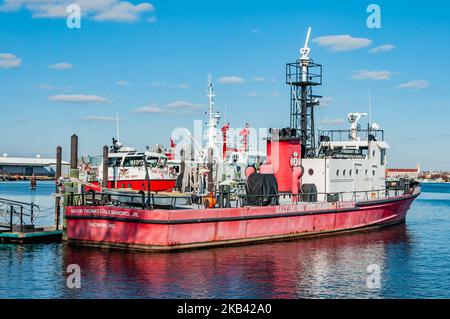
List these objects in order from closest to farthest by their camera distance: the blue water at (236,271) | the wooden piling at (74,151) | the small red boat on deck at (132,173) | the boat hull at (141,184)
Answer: the blue water at (236,271)
the wooden piling at (74,151)
the boat hull at (141,184)
the small red boat on deck at (132,173)

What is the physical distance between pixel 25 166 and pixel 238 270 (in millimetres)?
148364

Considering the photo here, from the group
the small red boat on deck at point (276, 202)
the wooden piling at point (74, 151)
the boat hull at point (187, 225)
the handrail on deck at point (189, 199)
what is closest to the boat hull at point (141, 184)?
the small red boat on deck at point (276, 202)

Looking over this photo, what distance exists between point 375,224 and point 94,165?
27500mm

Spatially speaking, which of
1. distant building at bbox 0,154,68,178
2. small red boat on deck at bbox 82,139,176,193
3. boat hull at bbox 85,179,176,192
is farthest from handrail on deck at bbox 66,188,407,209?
distant building at bbox 0,154,68,178

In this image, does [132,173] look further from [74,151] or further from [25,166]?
[25,166]

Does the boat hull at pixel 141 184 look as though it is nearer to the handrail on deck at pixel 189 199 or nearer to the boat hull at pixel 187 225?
the handrail on deck at pixel 189 199

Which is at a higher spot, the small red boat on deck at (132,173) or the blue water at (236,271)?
the small red boat on deck at (132,173)

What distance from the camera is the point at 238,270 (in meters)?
19.3

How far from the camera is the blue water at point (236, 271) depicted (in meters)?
16.3

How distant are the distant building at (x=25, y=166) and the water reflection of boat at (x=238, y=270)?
136541mm

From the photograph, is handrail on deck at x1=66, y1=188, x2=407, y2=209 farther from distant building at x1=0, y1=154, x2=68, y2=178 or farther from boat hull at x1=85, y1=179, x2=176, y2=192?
distant building at x1=0, y1=154, x2=68, y2=178

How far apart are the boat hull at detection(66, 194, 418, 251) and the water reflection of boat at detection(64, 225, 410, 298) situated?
0.48 meters

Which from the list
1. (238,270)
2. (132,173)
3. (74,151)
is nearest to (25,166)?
(132,173)
